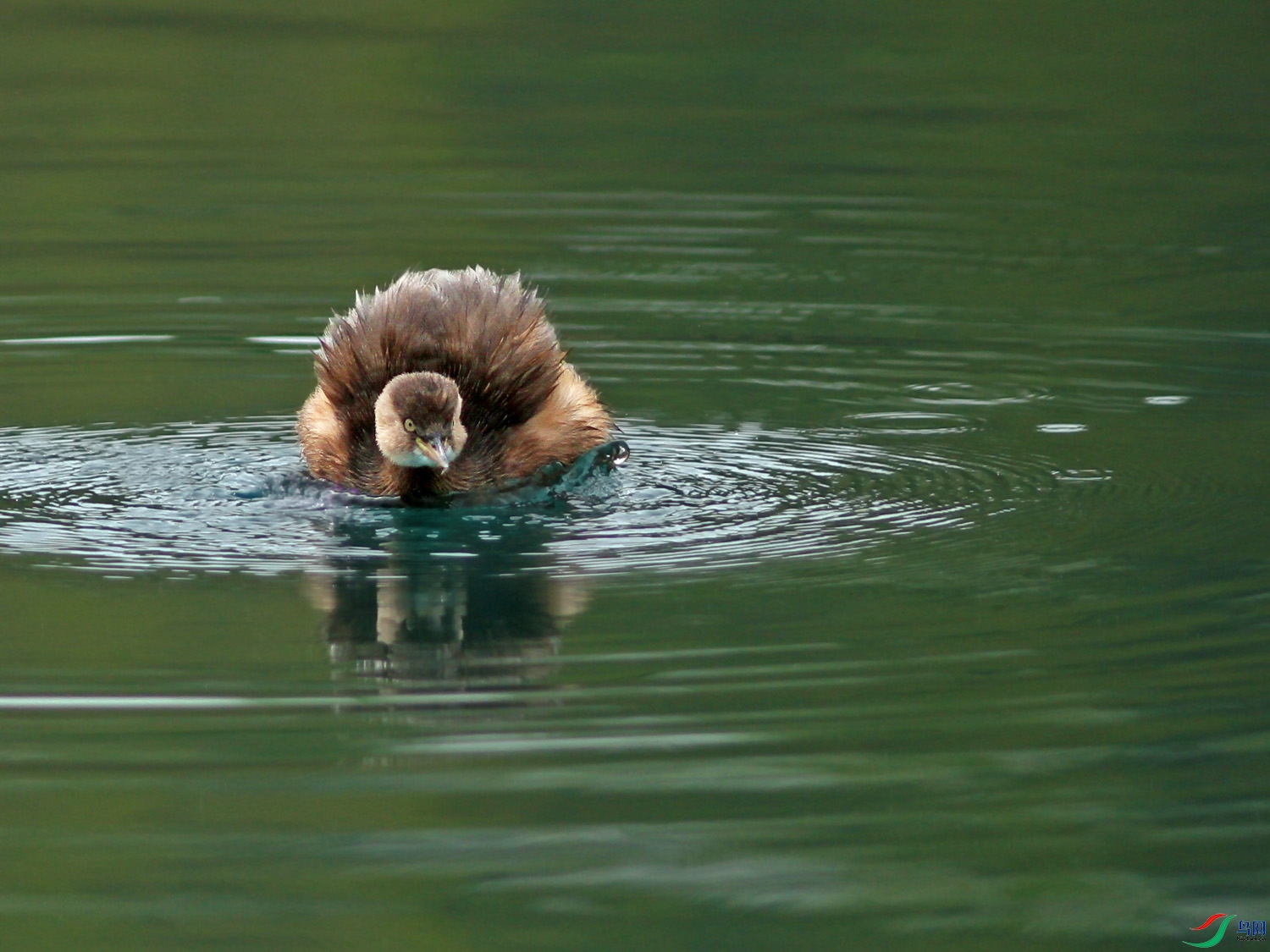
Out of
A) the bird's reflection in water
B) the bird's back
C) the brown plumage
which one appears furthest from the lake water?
the bird's back

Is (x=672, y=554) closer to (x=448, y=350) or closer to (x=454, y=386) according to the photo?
(x=454, y=386)

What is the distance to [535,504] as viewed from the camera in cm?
854

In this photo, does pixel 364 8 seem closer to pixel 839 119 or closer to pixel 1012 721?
pixel 839 119

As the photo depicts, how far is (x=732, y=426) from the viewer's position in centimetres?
954

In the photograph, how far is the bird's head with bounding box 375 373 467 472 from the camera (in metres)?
8.21

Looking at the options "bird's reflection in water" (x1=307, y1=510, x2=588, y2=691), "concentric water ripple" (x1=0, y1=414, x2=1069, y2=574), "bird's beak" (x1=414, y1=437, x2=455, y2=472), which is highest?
"bird's beak" (x1=414, y1=437, x2=455, y2=472)

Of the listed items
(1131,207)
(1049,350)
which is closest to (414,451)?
(1049,350)

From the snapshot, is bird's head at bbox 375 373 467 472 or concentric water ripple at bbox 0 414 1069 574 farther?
bird's head at bbox 375 373 467 472

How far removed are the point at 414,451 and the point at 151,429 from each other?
5.77 ft

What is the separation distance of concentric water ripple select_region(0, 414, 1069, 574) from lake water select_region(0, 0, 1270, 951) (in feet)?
0.10
